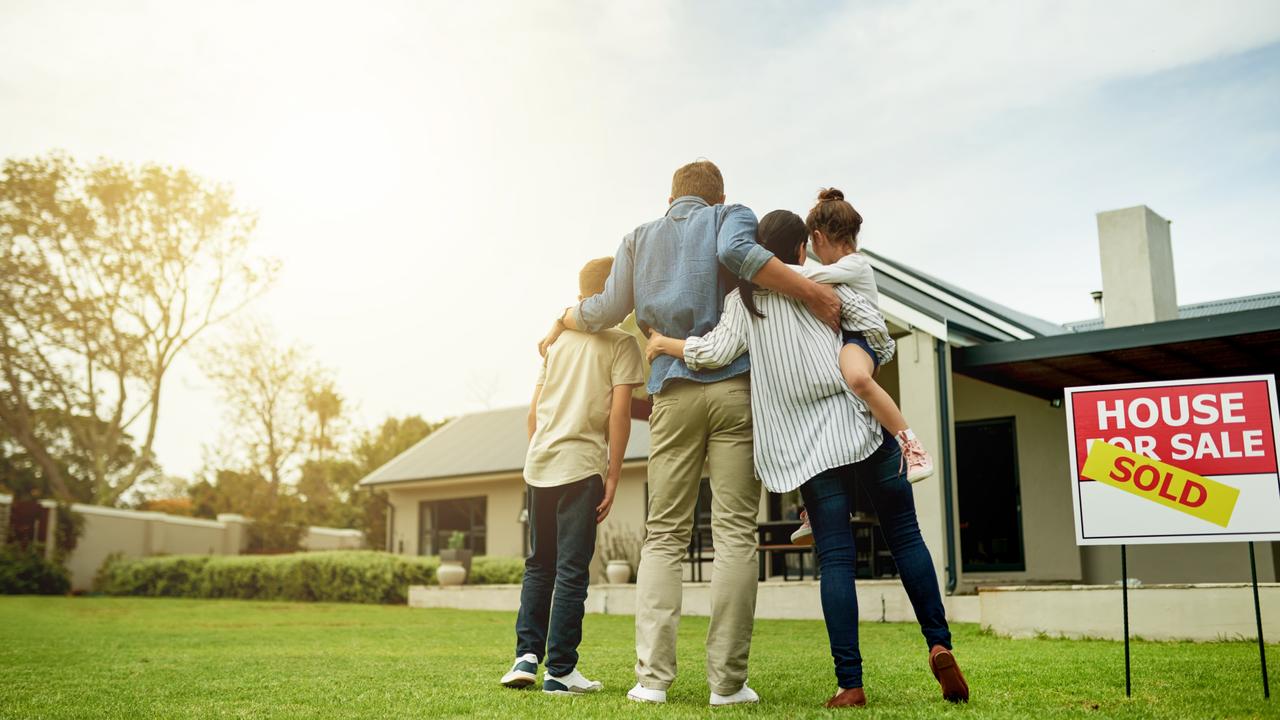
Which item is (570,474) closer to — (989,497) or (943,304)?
(943,304)

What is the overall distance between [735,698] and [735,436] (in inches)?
33.5

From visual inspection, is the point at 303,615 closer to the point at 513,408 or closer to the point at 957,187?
the point at 957,187

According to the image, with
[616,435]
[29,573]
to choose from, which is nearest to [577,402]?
[616,435]

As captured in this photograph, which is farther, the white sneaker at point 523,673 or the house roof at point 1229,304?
the house roof at point 1229,304

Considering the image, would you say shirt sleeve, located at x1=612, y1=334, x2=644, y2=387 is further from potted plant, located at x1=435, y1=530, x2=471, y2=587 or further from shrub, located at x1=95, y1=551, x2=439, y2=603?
shrub, located at x1=95, y1=551, x2=439, y2=603

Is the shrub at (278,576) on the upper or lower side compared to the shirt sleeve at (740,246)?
lower

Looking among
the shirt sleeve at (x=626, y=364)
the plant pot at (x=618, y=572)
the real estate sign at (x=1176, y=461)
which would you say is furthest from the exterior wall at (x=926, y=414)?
the plant pot at (x=618, y=572)

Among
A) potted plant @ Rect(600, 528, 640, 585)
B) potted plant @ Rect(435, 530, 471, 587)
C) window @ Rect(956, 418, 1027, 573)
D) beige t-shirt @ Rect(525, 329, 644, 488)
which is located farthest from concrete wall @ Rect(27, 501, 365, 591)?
beige t-shirt @ Rect(525, 329, 644, 488)

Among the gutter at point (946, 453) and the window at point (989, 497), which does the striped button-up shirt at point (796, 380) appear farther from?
the window at point (989, 497)

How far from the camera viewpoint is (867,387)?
3080mm

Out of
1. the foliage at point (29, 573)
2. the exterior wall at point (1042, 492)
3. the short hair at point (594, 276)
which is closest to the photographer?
the short hair at point (594, 276)

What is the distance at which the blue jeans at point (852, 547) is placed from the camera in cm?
296

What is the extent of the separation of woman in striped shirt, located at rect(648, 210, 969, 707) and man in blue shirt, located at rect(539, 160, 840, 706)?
0.26ft

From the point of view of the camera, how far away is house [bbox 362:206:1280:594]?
8680mm
